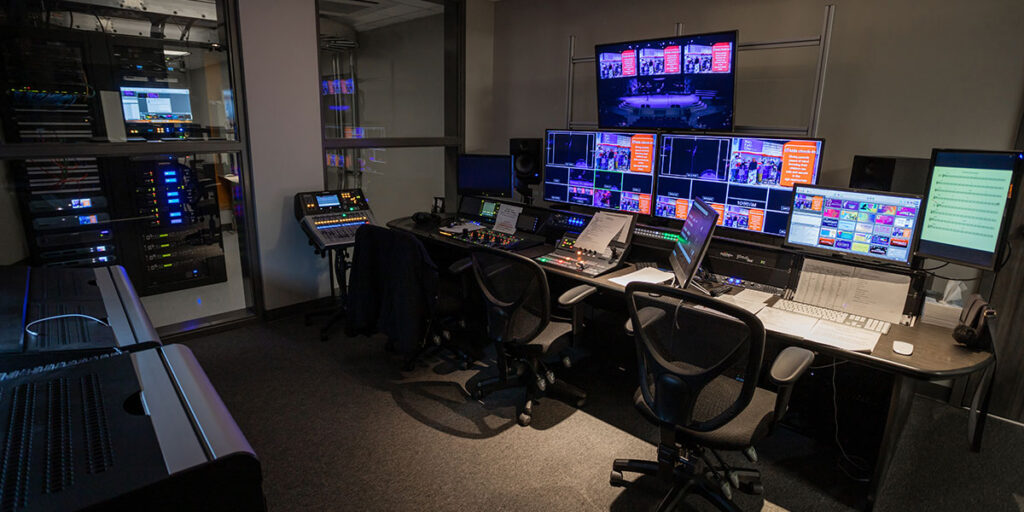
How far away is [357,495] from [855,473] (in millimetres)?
2179

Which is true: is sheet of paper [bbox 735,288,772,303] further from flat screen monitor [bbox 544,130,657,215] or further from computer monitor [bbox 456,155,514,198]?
computer monitor [bbox 456,155,514,198]

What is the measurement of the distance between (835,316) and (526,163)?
2200mm

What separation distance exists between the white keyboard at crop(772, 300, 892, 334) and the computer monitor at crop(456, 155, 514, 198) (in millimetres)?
2017

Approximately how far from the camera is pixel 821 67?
273cm

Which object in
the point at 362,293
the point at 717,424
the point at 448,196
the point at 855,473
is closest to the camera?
the point at 717,424

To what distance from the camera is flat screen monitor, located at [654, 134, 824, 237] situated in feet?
8.59

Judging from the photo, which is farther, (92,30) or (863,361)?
(92,30)

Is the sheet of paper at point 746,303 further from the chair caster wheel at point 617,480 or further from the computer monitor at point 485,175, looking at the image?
the computer monitor at point 485,175

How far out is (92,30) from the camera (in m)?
3.59

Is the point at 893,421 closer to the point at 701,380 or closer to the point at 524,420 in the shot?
the point at 701,380

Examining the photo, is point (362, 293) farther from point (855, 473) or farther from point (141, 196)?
point (855, 473)

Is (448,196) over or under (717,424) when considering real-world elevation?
over

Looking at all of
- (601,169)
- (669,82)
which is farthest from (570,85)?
(669,82)

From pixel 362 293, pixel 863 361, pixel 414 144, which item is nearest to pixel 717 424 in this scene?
pixel 863 361
